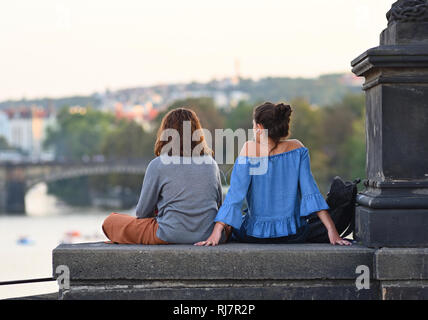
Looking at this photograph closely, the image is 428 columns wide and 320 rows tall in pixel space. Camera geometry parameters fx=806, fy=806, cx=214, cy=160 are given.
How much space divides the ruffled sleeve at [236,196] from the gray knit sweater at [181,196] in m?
0.08

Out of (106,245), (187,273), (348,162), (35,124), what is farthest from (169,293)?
(35,124)

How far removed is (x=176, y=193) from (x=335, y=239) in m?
0.84

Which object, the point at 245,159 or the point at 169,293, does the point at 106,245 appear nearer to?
the point at 169,293

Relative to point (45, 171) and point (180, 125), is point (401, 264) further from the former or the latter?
point (45, 171)

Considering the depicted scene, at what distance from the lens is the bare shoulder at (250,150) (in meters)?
4.18

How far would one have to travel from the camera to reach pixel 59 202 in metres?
69.9

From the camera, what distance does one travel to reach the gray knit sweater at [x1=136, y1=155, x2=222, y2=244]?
4.04m
